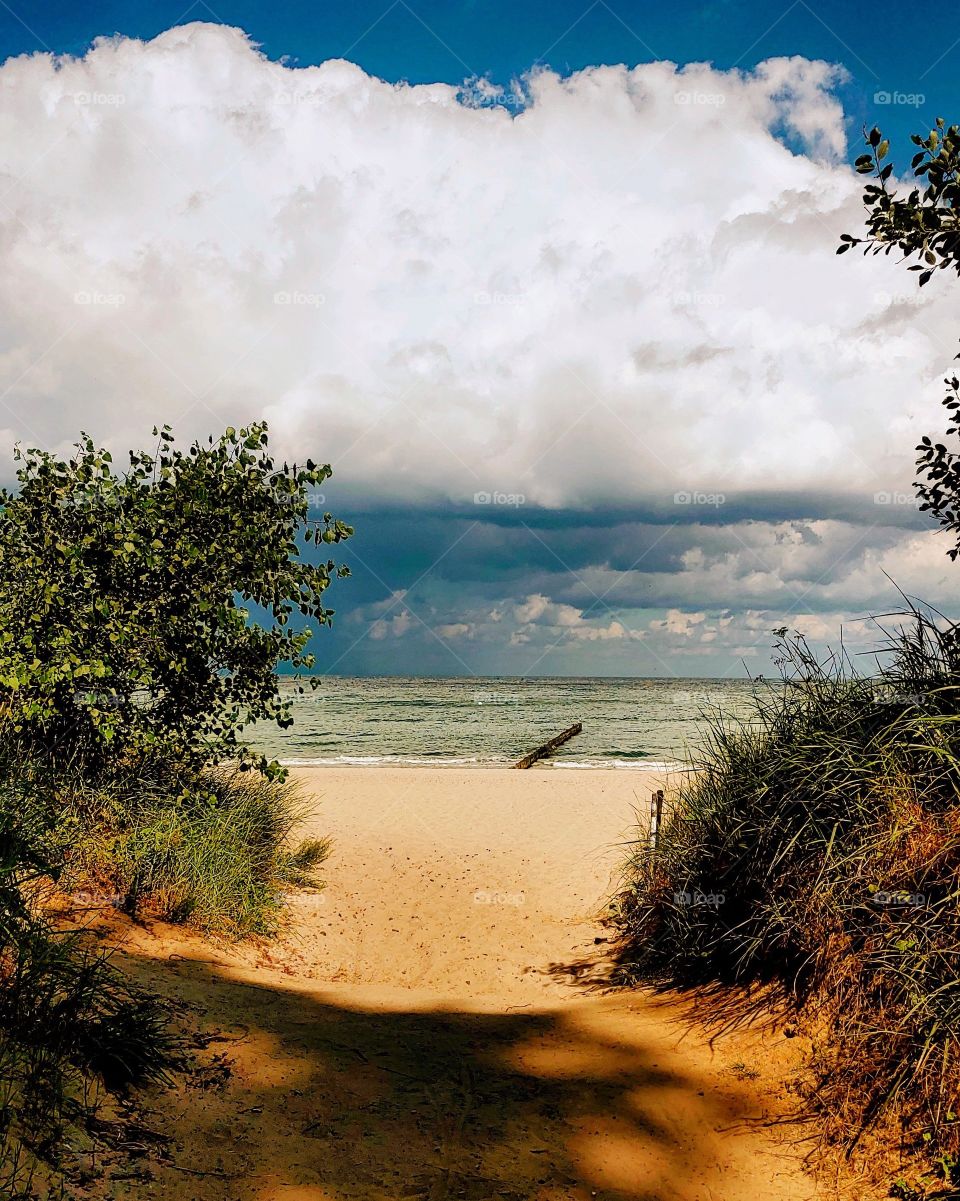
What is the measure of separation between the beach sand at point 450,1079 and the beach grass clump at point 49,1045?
1.05 ft

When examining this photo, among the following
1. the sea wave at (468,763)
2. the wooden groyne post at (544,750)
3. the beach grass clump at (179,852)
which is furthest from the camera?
the wooden groyne post at (544,750)

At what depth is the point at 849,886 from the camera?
5.23 meters

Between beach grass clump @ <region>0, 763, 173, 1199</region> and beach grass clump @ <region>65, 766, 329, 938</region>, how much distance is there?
2.96m

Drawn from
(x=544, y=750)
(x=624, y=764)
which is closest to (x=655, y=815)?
(x=624, y=764)

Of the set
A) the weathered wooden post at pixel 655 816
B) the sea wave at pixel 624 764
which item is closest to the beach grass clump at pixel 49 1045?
the weathered wooden post at pixel 655 816

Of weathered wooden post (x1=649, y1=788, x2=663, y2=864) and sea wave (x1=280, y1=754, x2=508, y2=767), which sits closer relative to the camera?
weathered wooden post (x1=649, y1=788, x2=663, y2=864)

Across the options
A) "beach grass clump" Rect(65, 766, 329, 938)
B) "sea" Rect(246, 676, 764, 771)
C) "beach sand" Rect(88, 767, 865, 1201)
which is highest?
"beach grass clump" Rect(65, 766, 329, 938)

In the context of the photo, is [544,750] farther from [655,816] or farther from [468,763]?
[655,816]

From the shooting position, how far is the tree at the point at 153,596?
848 cm

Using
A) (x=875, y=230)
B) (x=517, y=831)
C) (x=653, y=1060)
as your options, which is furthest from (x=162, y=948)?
(x=517, y=831)

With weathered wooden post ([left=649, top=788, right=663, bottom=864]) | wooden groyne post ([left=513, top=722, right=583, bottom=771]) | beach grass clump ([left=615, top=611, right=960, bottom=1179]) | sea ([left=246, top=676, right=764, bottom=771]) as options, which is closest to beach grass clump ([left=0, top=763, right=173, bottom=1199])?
beach grass clump ([left=615, top=611, right=960, bottom=1179])

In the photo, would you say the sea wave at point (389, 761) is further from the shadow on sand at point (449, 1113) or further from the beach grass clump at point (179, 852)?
the shadow on sand at point (449, 1113)

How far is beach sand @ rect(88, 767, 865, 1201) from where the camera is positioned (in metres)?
4.33

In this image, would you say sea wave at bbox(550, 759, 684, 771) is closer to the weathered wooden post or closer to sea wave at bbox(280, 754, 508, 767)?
sea wave at bbox(280, 754, 508, 767)
